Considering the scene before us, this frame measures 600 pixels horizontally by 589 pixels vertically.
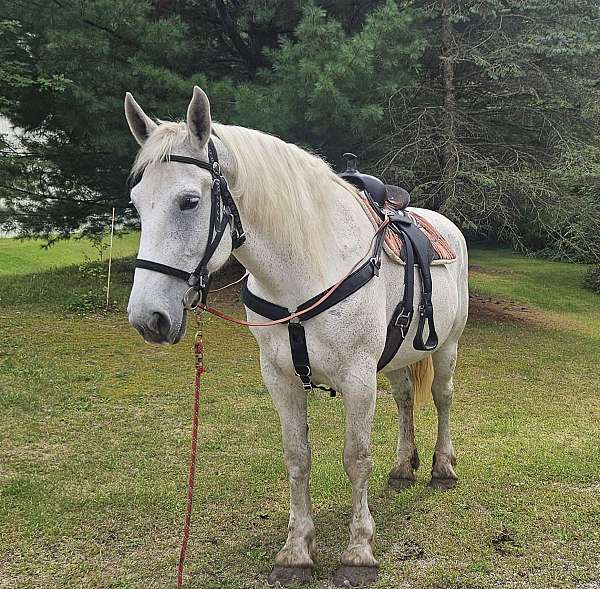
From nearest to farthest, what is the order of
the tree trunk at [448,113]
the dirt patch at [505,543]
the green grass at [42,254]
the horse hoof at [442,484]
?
the dirt patch at [505,543] → the horse hoof at [442,484] → the tree trunk at [448,113] → the green grass at [42,254]

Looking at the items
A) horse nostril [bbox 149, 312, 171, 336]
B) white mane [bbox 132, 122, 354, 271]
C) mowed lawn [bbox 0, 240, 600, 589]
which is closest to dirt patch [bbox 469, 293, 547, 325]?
mowed lawn [bbox 0, 240, 600, 589]

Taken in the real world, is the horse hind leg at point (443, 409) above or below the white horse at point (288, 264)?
below

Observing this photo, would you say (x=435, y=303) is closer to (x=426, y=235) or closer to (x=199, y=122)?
(x=426, y=235)

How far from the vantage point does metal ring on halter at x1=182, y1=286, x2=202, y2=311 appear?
211 cm

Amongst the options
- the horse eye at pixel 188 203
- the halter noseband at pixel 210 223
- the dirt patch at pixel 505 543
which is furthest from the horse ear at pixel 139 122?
the dirt patch at pixel 505 543

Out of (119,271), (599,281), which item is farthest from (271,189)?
(599,281)

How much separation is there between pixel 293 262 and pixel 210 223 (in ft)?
1.57

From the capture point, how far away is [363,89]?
8.75 meters

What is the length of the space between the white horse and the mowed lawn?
47 centimetres

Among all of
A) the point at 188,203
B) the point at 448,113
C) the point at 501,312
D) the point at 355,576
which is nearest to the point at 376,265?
the point at 188,203

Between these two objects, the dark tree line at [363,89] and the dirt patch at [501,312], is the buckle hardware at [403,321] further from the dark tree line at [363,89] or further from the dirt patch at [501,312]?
the dirt patch at [501,312]

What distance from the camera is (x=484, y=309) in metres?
12.1

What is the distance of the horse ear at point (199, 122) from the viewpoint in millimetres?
2049

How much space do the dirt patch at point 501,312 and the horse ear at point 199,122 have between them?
971cm
